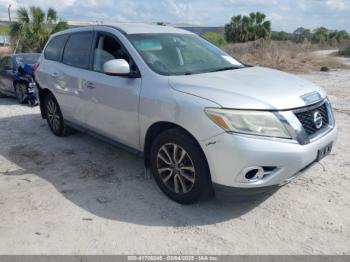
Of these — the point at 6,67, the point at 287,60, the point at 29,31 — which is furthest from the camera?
the point at 29,31

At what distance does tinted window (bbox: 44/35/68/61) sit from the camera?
→ 18.4ft

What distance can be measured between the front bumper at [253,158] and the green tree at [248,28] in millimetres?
39011

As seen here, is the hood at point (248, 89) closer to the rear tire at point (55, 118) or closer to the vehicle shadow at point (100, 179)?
the vehicle shadow at point (100, 179)

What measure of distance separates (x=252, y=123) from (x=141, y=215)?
1428 mm

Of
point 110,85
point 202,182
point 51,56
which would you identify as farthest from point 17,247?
point 51,56

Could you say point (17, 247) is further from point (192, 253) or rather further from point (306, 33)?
point (306, 33)

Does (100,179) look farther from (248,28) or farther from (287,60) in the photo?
(248,28)

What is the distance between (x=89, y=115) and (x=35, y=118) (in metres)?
3.29

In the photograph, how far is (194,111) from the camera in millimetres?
3195

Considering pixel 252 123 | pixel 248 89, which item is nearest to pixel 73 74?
pixel 248 89

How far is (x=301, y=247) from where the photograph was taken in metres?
2.93

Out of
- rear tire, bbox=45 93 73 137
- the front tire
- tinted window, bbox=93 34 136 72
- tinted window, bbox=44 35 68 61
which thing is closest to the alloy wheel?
the front tire

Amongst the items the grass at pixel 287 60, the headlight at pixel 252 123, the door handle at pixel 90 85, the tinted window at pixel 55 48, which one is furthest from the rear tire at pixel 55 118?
the grass at pixel 287 60

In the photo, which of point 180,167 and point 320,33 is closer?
point 180,167
